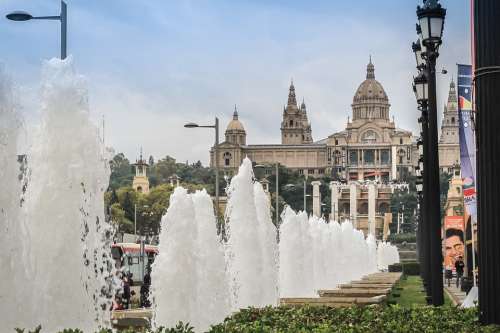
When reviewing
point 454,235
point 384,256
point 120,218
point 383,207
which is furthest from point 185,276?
point 383,207

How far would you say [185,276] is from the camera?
13.4 metres

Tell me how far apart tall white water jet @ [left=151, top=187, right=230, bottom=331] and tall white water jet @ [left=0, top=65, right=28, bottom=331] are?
3557 millimetres

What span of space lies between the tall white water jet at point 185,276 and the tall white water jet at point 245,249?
292cm

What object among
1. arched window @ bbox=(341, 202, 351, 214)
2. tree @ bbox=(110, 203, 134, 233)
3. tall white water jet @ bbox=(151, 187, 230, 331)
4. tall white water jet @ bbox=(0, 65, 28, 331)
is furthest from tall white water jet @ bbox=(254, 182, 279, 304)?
arched window @ bbox=(341, 202, 351, 214)

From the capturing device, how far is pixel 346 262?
43375 mm

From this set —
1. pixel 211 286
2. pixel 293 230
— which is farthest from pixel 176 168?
pixel 211 286

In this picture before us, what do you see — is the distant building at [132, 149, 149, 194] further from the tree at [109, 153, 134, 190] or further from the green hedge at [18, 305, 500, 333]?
the green hedge at [18, 305, 500, 333]

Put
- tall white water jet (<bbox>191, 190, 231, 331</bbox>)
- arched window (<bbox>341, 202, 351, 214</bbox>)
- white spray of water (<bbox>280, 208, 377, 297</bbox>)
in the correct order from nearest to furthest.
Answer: tall white water jet (<bbox>191, 190, 231, 331</bbox>) < white spray of water (<bbox>280, 208, 377, 297</bbox>) < arched window (<bbox>341, 202, 351, 214</bbox>)

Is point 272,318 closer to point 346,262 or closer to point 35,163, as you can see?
point 35,163

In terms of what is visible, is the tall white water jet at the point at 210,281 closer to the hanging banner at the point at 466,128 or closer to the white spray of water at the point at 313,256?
Result: the hanging banner at the point at 466,128

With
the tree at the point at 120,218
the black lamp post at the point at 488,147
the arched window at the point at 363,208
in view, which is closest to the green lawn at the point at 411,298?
the black lamp post at the point at 488,147

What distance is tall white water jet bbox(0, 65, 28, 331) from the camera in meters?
9.53

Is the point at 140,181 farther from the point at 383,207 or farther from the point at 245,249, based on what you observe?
the point at 245,249

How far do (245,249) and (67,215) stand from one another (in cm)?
842
